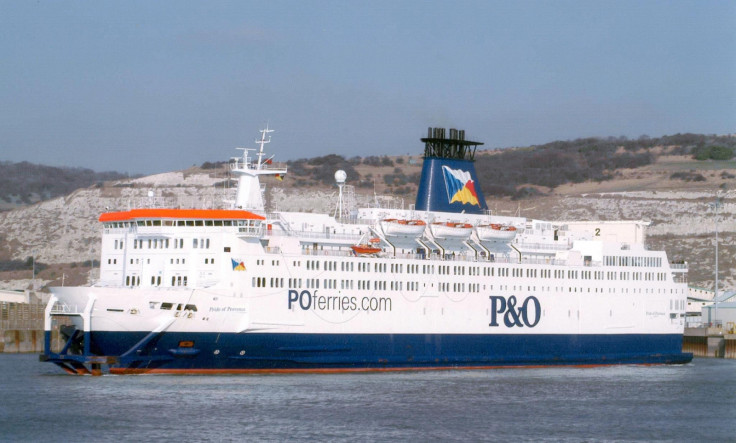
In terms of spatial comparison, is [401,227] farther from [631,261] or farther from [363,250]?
[631,261]

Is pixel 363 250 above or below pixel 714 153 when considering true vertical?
below

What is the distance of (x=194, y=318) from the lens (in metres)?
Result: 36.7

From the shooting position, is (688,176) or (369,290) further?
(688,176)

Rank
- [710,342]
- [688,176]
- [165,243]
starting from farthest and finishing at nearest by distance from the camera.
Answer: [688,176], [710,342], [165,243]

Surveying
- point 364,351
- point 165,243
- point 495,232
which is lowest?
point 364,351

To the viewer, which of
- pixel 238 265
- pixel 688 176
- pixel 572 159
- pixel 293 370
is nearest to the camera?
pixel 238 265

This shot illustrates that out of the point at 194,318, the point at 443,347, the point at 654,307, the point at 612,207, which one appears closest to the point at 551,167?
the point at 612,207

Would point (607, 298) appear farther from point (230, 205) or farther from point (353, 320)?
point (230, 205)

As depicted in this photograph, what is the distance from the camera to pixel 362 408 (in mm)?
31188

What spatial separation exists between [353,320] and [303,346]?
90.3 inches

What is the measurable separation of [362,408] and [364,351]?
30.5 feet

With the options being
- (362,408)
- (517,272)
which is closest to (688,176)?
(517,272)

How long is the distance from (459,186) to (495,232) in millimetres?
2670

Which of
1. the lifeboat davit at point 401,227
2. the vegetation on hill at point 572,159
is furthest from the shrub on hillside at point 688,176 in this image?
the lifeboat davit at point 401,227
